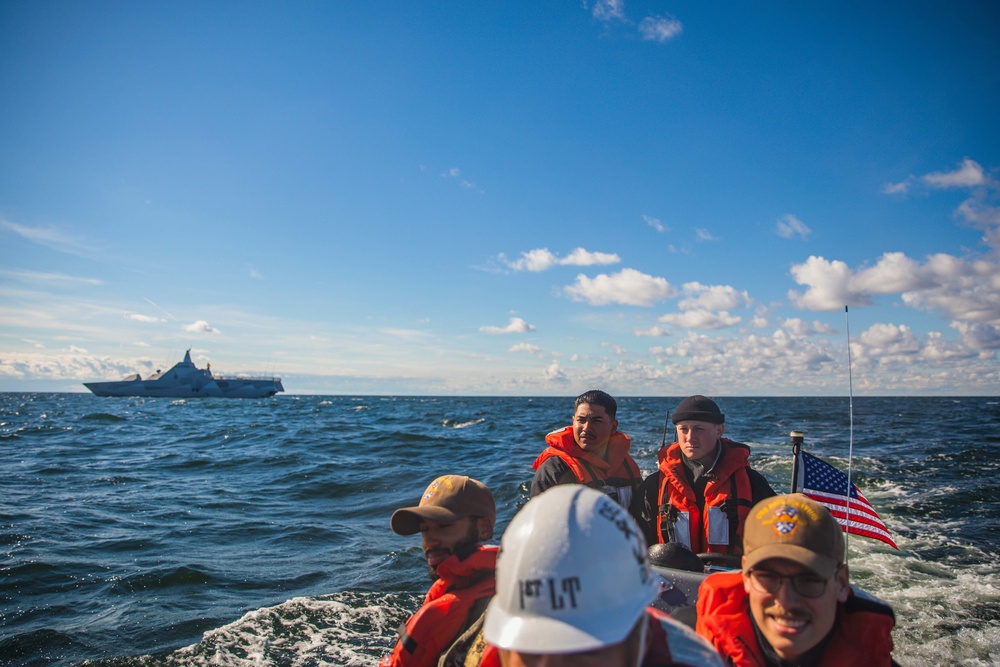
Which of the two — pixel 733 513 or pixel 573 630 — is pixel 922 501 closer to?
pixel 733 513

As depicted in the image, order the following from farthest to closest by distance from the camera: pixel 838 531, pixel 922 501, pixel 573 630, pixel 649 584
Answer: pixel 922 501, pixel 838 531, pixel 649 584, pixel 573 630

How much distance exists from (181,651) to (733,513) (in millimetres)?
5402

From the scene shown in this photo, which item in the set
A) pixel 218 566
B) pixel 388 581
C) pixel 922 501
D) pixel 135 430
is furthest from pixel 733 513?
pixel 135 430

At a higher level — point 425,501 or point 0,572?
point 425,501

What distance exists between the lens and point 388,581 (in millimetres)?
7223

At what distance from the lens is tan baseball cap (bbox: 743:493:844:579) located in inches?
80.4

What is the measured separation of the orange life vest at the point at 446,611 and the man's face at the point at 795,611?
124cm

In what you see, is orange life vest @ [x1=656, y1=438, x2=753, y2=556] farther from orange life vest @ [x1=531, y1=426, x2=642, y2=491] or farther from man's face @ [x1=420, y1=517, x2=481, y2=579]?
man's face @ [x1=420, y1=517, x2=481, y2=579]

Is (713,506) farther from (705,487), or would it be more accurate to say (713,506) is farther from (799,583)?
(799,583)

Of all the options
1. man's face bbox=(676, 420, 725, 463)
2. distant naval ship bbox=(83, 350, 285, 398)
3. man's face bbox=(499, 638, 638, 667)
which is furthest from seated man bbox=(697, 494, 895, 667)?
distant naval ship bbox=(83, 350, 285, 398)

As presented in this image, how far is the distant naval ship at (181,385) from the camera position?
9131 cm

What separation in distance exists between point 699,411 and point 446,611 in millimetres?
2540

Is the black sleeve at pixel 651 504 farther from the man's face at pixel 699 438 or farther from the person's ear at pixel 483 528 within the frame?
the person's ear at pixel 483 528

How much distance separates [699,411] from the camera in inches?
164
